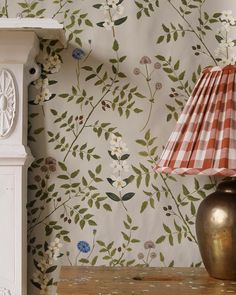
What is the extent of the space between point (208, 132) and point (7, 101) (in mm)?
552

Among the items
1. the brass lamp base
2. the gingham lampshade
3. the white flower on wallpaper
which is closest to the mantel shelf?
the white flower on wallpaper

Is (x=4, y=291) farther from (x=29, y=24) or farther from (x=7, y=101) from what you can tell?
(x=29, y=24)

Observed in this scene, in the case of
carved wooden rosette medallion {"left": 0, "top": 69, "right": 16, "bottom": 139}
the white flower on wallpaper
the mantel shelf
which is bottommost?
carved wooden rosette medallion {"left": 0, "top": 69, "right": 16, "bottom": 139}

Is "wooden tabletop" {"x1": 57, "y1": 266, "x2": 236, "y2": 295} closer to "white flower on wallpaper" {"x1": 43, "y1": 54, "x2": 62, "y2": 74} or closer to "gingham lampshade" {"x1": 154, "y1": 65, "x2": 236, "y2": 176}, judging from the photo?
"gingham lampshade" {"x1": 154, "y1": 65, "x2": 236, "y2": 176}

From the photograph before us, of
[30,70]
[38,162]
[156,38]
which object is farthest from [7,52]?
[156,38]

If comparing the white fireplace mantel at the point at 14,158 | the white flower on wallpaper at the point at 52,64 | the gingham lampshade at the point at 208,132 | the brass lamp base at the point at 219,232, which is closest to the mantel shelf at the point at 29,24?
Answer: the white fireplace mantel at the point at 14,158

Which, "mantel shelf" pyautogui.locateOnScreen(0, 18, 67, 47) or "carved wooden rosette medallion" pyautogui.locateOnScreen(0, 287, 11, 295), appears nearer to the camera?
"mantel shelf" pyautogui.locateOnScreen(0, 18, 67, 47)

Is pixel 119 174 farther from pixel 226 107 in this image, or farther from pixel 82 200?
pixel 226 107

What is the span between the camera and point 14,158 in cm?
152

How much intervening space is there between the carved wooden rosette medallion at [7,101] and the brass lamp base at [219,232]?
56 centimetres

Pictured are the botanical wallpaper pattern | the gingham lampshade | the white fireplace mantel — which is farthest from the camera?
the botanical wallpaper pattern

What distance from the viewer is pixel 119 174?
1640mm

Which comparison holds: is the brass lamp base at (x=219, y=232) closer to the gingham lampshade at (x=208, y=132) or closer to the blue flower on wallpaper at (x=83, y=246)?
the gingham lampshade at (x=208, y=132)

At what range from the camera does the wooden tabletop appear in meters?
1.32
